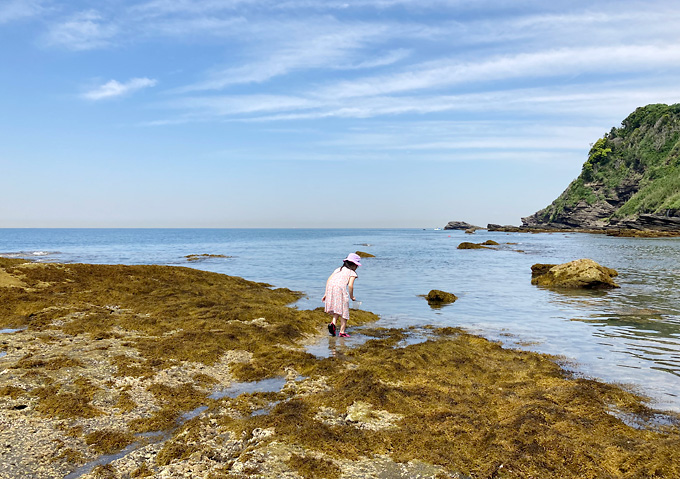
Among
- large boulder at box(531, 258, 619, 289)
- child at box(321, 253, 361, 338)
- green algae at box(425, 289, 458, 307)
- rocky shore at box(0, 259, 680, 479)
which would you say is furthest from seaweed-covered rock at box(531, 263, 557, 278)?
child at box(321, 253, 361, 338)

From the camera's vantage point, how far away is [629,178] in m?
138

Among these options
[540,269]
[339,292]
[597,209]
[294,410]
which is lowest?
[294,410]

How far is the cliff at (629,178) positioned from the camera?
11188 cm

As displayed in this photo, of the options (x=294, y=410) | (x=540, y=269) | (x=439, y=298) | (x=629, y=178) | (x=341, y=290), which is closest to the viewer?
(x=294, y=410)

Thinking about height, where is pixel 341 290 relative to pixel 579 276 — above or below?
above

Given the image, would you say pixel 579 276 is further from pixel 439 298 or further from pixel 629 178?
pixel 629 178

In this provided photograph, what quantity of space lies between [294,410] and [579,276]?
22.5 metres

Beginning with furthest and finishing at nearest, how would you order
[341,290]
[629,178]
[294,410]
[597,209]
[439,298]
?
1. [597,209]
2. [629,178]
3. [439,298]
4. [341,290]
5. [294,410]

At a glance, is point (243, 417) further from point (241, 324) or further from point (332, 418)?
point (241, 324)

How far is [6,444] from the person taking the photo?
548 cm

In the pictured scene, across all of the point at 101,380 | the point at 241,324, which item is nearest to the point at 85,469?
the point at 101,380

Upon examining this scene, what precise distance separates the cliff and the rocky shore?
112 metres

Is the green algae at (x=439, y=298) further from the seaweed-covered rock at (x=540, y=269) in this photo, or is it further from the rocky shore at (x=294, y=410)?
the seaweed-covered rock at (x=540, y=269)

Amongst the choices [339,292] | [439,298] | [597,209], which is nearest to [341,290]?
[339,292]
